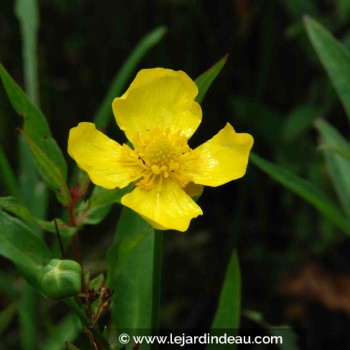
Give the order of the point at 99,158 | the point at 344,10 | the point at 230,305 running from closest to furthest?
the point at 99,158 → the point at 230,305 → the point at 344,10

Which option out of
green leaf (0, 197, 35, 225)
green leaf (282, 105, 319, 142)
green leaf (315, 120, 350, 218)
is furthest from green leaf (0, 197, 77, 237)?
green leaf (282, 105, 319, 142)

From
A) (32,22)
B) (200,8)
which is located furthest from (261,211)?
(32,22)

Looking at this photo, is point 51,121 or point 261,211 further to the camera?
point 51,121

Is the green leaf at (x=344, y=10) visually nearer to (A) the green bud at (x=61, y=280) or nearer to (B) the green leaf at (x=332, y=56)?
(B) the green leaf at (x=332, y=56)

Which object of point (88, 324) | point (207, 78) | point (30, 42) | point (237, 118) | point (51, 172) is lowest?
point (88, 324)

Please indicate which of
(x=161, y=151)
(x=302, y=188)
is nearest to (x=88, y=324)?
(x=161, y=151)

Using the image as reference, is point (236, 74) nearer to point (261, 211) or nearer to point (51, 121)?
point (261, 211)

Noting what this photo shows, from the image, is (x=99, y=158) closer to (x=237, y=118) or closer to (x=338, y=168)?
→ (x=338, y=168)

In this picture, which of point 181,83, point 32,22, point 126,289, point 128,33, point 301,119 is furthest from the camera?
point 128,33
